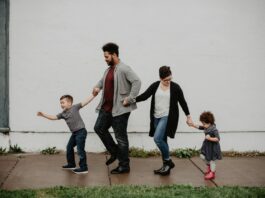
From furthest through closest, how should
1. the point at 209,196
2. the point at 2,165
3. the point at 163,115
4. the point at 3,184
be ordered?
1. the point at 2,165
2. the point at 163,115
3. the point at 3,184
4. the point at 209,196

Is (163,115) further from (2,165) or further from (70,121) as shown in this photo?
(2,165)

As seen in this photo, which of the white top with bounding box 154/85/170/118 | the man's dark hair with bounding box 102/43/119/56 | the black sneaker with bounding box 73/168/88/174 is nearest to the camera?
the man's dark hair with bounding box 102/43/119/56

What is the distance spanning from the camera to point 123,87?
6.87 metres

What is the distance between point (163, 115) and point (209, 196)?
1488 millimetres

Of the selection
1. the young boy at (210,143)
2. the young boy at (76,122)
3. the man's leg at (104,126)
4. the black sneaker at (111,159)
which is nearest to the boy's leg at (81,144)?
the young boy at (76,122)

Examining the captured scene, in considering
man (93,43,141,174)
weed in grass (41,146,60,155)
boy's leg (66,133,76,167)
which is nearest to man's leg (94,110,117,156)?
man (93,43,141,174)

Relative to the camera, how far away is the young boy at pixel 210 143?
6.67 meters

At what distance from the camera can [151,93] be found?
698 cm

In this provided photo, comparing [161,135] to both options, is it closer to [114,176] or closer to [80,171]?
[114,176]

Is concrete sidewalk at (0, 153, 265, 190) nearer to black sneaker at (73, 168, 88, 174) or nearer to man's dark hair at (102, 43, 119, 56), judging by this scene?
black sneaker at (73, 168, 88, 174)

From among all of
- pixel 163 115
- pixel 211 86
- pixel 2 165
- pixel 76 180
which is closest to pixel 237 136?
pixel 211 86

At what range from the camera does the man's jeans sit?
693cm

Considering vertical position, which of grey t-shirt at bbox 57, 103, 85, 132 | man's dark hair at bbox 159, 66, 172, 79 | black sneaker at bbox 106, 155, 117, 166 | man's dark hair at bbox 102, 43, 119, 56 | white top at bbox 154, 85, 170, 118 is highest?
man's dark hair at bbox 102, 43, 119, 56

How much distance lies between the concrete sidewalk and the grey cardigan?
1003 mm
